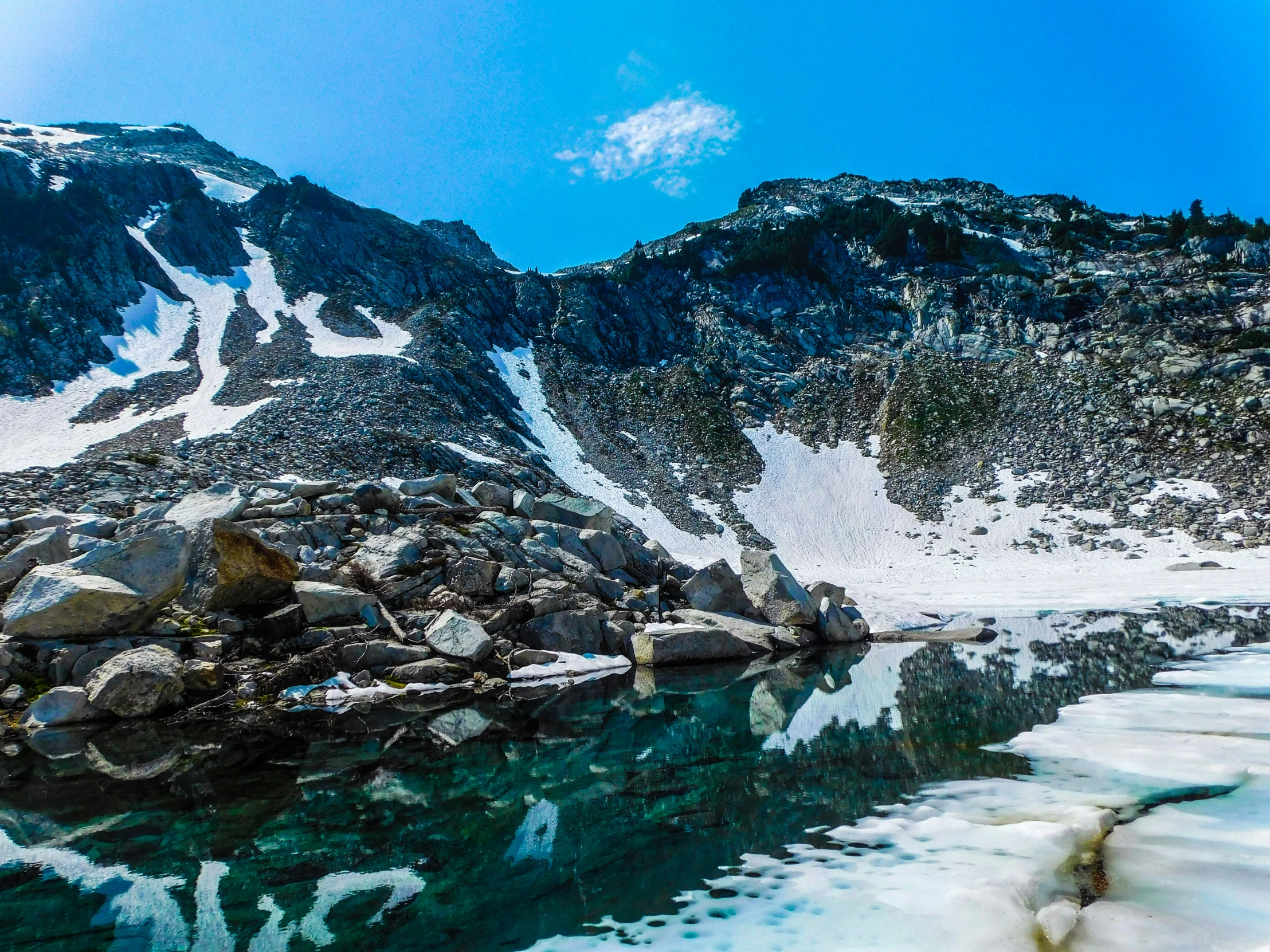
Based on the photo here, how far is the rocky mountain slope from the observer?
46.1 metres

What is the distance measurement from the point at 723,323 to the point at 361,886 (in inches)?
3168

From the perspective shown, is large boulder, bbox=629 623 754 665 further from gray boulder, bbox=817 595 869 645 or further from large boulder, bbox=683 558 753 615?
gray boulder, bbox=817 595 869 645

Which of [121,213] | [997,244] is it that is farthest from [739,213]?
[121,213]

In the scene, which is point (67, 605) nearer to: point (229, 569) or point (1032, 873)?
point (229, 569)

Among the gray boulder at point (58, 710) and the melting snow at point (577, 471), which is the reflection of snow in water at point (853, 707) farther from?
the melting snow at point (577, 471)

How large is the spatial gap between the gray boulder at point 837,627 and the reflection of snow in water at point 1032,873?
1272cm

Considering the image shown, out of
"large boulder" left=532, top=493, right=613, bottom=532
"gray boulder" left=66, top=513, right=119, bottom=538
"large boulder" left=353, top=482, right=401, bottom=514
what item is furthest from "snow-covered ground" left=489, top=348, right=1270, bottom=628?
"gray boulder" left=66, top=513, right=119, bottom=538

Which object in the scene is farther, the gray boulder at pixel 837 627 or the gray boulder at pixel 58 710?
the gray boulder at pixel 837 627

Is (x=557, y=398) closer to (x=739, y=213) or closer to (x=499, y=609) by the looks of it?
(x=499, y=609)

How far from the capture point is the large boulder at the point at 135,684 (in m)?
11.0

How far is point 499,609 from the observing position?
15.7 metres

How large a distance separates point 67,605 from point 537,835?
10828 mm

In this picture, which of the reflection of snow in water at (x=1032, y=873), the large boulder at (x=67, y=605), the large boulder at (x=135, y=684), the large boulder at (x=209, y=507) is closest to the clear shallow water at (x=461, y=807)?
the reflection of snow in water at (x=1032, y=873)

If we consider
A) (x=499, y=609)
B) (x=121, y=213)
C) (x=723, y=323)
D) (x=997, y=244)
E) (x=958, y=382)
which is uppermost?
(x=121, y=213)
